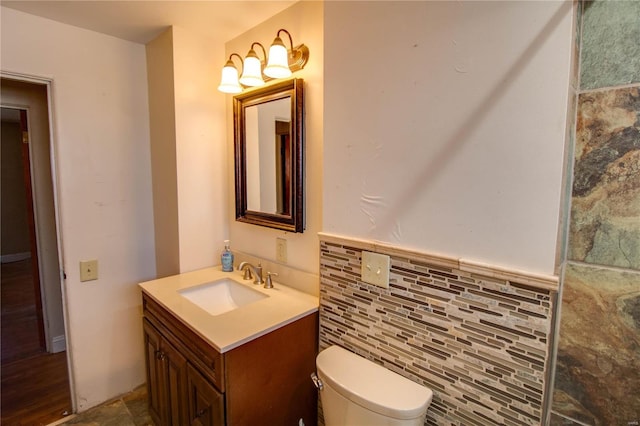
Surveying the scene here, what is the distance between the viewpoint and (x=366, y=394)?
989mm

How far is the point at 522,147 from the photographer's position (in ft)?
2.72

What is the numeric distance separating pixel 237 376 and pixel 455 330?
2.48 ft

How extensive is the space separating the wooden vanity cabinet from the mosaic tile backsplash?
241 mm

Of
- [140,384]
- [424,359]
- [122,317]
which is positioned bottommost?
[140,384]

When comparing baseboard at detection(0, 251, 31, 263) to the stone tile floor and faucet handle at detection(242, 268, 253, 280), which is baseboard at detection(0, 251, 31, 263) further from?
faucet handle at detection(242, 268, 253, 280)

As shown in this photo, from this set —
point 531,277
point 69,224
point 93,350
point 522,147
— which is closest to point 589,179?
point 522,147

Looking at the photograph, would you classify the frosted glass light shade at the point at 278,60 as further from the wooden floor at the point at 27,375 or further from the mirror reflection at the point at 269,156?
the wooden floor at the point at 27,375

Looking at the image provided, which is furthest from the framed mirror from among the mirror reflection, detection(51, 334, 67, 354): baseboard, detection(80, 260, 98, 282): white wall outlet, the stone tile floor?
detection(51, 334, 67, 354): baseboard

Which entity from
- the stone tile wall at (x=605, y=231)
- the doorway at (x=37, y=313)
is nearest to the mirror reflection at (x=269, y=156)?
the stone tile wall at (x=605, y=231)

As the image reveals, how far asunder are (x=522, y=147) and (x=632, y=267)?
406mm

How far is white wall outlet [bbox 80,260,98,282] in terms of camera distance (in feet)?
6.10

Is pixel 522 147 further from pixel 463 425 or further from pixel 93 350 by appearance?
pixel 93 350

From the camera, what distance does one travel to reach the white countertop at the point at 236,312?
3.78 feet

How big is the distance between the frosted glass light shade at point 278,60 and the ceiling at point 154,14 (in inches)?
11.9
